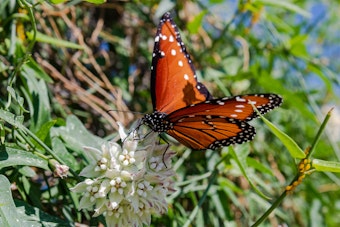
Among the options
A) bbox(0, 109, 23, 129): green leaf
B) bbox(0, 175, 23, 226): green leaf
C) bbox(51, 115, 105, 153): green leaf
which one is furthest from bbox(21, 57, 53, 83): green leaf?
bbox(0, 175, 23, 226): green leaf

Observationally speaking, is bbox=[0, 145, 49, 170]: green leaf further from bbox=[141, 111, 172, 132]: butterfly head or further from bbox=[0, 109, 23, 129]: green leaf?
bbox=[141, 111, 172, 132]: butterfly head

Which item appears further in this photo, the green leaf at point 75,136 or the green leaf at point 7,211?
the green leaf at point 75,136

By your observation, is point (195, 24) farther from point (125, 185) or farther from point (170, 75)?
point (125, 185)

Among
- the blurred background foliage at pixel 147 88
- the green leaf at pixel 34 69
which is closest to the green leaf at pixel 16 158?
the blurred background foliage at pixel 147 88

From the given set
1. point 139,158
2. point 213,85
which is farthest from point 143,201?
point 213,85

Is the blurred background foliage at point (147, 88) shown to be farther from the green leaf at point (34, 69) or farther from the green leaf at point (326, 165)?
the green leaf at point (326, 165)

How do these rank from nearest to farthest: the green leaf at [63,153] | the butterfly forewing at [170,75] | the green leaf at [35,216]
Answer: the green leaf at [35,216]
the green leaf at [63,153]
the butterfly forewing at [170,75]

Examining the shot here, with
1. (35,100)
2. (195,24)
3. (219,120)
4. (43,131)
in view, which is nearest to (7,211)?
(43,131)
